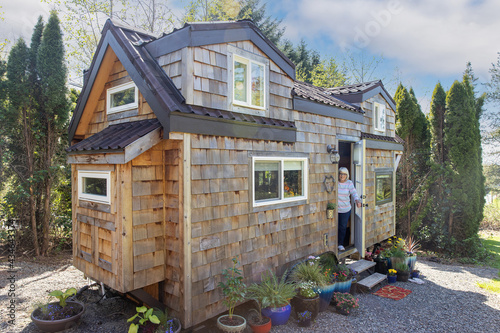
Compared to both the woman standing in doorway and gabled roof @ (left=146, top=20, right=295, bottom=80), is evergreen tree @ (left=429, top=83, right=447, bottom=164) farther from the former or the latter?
gabled roof @ (left=146, top=20, right=295, bottom=80)

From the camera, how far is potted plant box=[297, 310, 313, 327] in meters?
4.69

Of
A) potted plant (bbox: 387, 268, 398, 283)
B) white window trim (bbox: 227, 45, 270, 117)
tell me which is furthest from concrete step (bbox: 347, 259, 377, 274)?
white window trim (bbox: 227, 45, 270, 117)

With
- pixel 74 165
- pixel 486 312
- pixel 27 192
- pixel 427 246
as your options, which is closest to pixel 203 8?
pixel 27 192

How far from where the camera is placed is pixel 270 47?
5.28 m

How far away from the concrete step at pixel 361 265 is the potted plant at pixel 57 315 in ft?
17.7

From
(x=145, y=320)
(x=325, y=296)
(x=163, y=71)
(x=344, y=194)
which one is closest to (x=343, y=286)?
(x=325, y=296)

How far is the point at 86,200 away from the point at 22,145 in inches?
192

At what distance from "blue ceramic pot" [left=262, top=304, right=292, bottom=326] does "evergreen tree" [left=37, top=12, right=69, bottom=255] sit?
6639 mm

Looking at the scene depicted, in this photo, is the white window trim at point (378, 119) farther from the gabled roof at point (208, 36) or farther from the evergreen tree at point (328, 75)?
the evergreen tree at point (328, 75)

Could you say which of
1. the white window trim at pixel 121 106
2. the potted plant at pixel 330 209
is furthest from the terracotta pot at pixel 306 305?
the white window trim at pixel 121 106

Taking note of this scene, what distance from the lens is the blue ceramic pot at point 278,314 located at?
180 inches

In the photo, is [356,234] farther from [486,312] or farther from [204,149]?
[204,149]

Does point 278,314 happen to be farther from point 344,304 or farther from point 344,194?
point 344,194

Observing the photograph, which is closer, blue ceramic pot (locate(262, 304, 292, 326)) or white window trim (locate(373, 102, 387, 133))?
blue ceramic pot (locate(262, 304, 292, 326))
